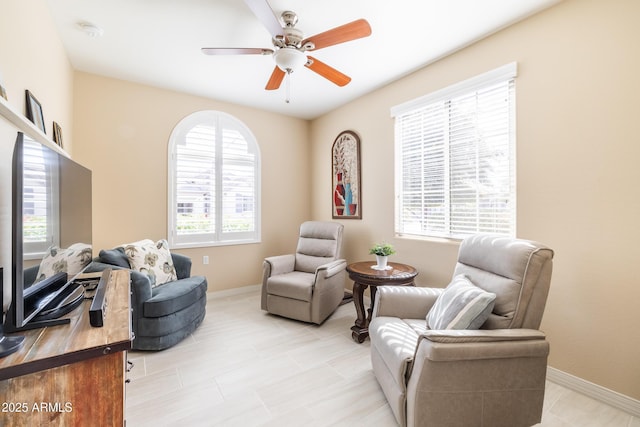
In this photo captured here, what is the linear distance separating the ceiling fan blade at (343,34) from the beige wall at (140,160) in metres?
2.35

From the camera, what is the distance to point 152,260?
9.20ft

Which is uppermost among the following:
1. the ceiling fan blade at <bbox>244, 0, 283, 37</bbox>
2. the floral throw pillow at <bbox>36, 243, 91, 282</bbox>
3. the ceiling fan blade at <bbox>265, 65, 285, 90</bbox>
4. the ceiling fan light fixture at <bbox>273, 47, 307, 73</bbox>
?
the ceiling fan blade at <bbox>244, 0, 283, 37</bbox>

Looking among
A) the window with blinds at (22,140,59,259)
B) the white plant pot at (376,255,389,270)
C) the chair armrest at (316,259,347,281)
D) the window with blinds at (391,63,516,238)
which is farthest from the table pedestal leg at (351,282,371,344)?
the window with blinds at (22,140,59,259)

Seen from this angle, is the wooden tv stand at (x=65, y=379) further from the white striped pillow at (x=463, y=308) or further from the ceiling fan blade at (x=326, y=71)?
the ceiling fan blade at (x=326, y=71)

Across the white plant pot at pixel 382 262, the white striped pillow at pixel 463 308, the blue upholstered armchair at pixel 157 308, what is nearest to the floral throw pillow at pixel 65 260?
the blue upholstered armchair at pixel 157 308

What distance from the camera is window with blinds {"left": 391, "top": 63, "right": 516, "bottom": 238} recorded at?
91.4 inches

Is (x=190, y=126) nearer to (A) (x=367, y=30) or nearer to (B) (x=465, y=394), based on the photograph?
(A) (x=367, y=30)

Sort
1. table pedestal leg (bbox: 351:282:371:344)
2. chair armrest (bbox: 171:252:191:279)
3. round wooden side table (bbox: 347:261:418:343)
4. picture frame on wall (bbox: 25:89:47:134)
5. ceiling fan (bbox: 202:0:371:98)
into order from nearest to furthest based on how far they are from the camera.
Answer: picture frame on wall (bbox: 25:89:47:134) < ceiling fan (bbox: 202:0:371:98) < round wooden side table (bbox: 347:261:418:343) < table pedestal leg (bbox: 351:282:371:344) < chair armrest (bbox: 171:252:191:279)

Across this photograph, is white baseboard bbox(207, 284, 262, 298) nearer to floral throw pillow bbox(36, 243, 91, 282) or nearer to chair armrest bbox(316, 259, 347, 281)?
chair armrest bbox(316, 259, 347, 281)

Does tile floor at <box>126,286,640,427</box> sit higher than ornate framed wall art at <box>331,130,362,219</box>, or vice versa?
ornate framed wall art at <box>331,130,362,219</box>

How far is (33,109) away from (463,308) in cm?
275

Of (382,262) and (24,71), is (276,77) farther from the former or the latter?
(382,262)

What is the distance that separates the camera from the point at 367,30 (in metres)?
1.76

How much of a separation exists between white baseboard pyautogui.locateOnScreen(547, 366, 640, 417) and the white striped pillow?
3.41ft
